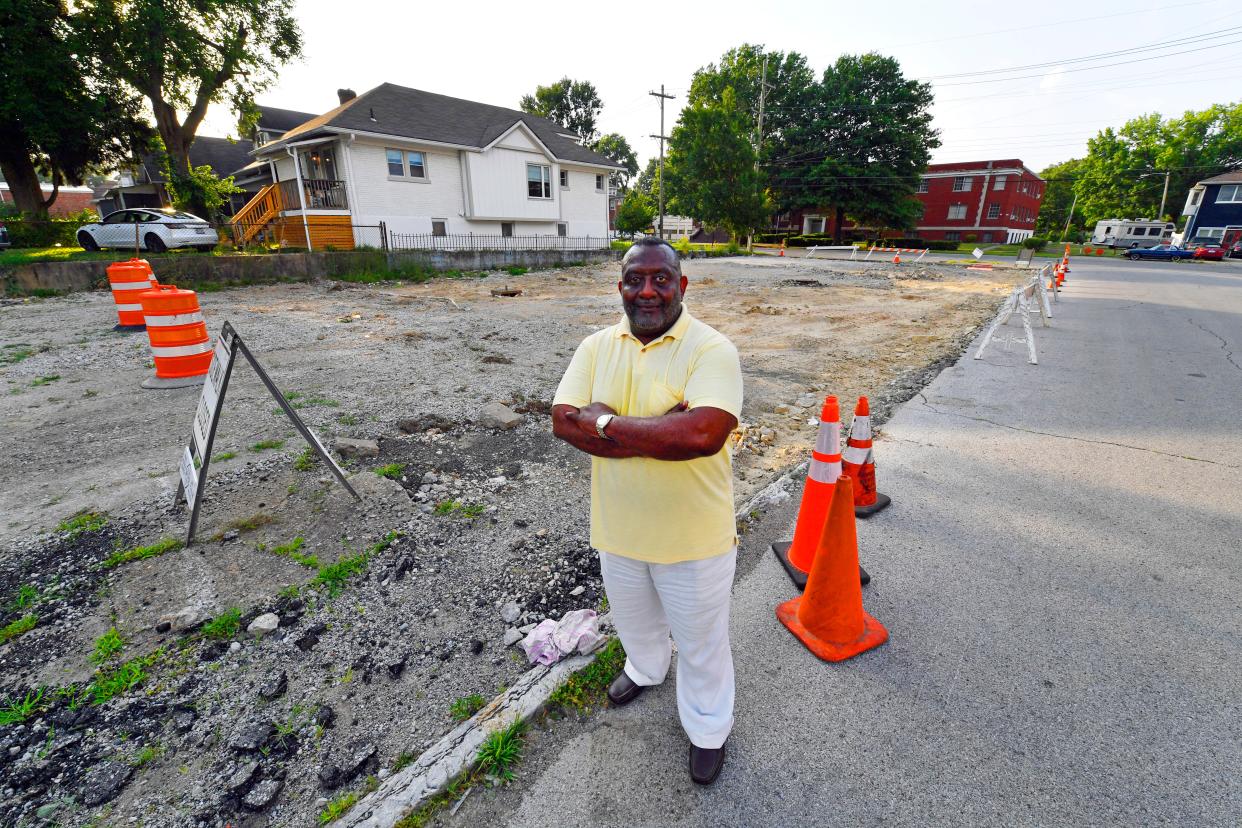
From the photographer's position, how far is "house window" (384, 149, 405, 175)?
2324cm

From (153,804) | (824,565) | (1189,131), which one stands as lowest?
(153,804)

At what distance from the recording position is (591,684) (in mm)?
2416

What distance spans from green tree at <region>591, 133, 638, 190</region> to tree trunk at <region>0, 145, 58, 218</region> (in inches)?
1922

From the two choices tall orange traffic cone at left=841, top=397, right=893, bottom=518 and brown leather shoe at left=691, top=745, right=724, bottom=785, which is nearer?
brown leather shoe at left=691, top=745, right=724, bottom=785

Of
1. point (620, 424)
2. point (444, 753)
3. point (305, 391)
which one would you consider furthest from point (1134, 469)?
point (305, 391)

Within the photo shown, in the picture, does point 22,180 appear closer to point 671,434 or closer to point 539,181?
point 539,181

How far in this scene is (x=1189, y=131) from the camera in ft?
183

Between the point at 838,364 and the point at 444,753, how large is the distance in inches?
304

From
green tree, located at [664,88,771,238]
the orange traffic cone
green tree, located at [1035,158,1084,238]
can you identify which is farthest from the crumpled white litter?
green tree, located at [1035,158,1084,238]

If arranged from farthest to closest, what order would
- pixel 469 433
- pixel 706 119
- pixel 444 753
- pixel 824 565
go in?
pixel 706 119 < pixel 469 433 < pixel 824 565 < pixel 444 753

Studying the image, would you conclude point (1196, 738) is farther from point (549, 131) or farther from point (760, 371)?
point (549, 131)

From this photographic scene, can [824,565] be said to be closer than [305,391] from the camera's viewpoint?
Yes

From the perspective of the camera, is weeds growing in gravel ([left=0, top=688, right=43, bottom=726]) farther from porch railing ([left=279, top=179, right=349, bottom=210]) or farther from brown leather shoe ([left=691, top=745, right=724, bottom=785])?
porch railing ([left=279, top=179, right=349, bottom=210])

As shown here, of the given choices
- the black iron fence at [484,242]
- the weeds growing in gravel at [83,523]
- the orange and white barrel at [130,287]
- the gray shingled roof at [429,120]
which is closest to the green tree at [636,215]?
the gray shingled roof at [429,120]
